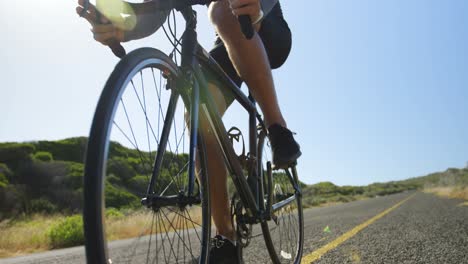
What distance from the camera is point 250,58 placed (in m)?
2.07

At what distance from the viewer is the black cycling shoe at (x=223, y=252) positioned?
195 cm

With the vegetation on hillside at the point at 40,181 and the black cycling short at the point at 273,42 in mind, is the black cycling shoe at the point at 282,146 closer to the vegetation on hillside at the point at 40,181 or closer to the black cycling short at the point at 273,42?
the black cycling short at the point at 273,42

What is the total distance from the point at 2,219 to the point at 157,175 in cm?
2140

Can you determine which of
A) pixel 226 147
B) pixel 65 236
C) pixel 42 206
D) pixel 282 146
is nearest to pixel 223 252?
pixel 226 147

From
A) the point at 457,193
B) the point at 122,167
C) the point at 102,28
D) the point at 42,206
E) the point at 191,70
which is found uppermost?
the point at 42,206

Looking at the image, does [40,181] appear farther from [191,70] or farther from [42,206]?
[191,70]

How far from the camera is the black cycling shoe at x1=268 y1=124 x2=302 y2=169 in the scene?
215 centimetres

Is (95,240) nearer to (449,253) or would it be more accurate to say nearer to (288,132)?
(288,132)

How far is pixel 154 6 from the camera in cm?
154

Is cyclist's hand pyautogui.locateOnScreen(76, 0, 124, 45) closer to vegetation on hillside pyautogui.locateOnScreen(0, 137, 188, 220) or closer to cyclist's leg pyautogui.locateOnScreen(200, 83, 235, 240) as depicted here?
cyclist's leg pyautogui.locateOnScreen(200, 83, 235, 240)

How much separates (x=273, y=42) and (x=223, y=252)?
Answer: 116 cm

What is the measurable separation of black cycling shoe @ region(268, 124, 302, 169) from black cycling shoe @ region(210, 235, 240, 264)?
46cm

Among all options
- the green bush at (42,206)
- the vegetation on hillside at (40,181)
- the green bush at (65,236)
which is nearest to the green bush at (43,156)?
the vegetation on hillside at (40,181)

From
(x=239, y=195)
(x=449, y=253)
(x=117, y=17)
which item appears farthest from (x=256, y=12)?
(x=449, y=253)
